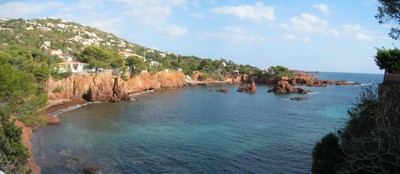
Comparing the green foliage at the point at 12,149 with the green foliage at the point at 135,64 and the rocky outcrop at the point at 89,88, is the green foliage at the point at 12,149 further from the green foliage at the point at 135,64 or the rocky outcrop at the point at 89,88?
the green foliage at the point at 135,64

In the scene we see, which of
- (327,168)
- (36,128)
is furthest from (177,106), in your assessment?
(327,168)

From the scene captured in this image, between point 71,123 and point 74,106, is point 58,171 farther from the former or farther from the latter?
point 74,106

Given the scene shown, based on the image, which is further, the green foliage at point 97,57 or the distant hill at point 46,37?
the distant hill at point 46,37

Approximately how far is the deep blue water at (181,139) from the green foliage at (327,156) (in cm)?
566

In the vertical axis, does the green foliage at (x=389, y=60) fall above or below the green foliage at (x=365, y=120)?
above

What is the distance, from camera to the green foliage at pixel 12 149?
667 inches

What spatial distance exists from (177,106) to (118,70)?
2048 cm

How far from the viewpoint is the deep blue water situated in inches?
959

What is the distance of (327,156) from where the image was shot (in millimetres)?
17281

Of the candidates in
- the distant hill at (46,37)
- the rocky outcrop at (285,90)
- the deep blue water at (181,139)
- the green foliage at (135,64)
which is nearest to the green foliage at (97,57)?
the green foliage at (135,64)

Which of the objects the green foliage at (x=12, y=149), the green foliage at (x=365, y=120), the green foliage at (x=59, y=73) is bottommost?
the green foliage at (x=12, y=149)

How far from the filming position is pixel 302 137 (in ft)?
111

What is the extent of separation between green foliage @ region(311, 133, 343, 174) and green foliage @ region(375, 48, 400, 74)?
19.5 ft

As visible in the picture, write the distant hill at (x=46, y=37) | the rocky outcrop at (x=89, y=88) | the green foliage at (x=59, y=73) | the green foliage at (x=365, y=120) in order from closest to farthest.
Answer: the green foliage at (x=365, y=120), the rocky outcrop at (x=89, y=88), the green foliage at (x=59, y=73), the distant hill at (x=46, y=37)
